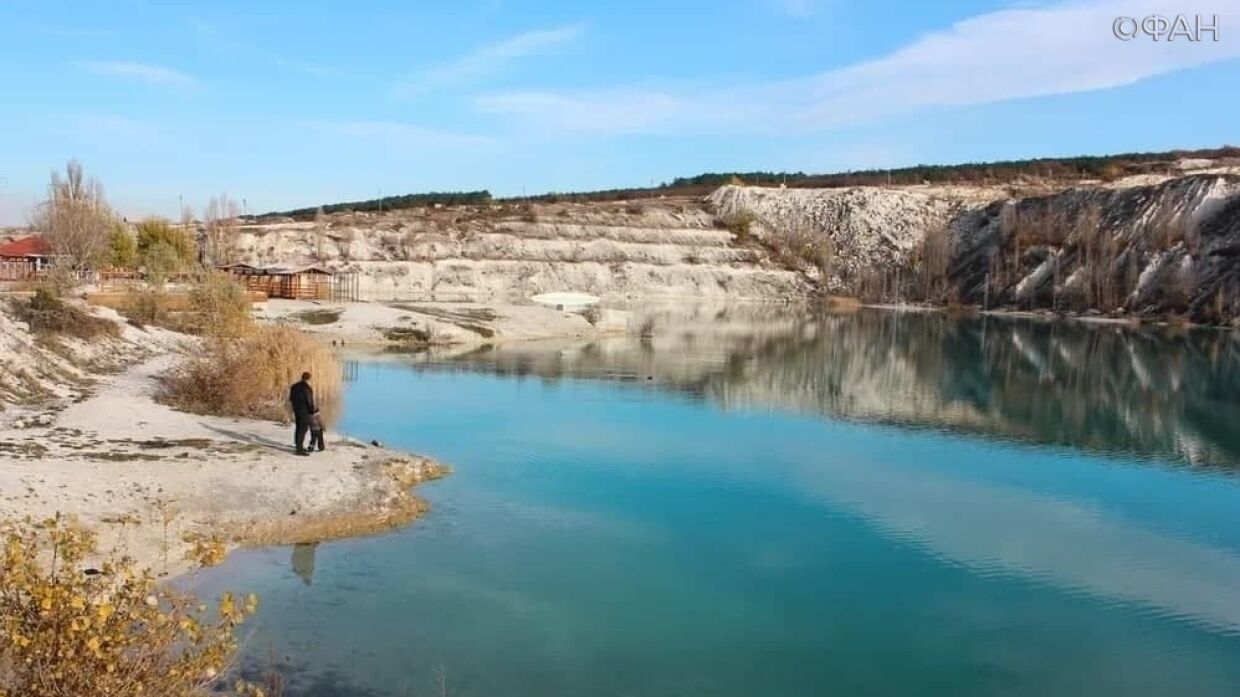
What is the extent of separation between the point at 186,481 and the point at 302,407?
9.40 ft

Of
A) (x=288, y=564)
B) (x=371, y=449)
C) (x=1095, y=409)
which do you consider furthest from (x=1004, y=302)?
(x=288, y=564)

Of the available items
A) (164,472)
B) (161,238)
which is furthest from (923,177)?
(164,472)

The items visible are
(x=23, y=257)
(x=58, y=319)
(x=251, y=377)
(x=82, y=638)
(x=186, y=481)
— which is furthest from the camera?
(x=23, y=257)

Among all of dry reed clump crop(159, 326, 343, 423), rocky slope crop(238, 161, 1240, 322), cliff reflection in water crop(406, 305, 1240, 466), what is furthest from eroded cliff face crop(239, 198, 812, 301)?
dry reed clump crop(159, 326, 343, 423)

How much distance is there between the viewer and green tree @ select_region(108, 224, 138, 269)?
7150 cm

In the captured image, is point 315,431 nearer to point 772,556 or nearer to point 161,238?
point 772,556

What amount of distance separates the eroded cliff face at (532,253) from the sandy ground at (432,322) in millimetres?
18903

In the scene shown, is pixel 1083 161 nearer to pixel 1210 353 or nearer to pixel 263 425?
pixel 1210 353

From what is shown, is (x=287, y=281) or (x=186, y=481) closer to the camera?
(x=186, y=481)

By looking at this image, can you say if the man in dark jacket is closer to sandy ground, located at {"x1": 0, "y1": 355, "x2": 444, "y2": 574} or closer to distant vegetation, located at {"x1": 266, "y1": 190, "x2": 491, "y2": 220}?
sandy ground, located at {"x1": 0, "y1": 355, "x2": 444, "y2": 574}

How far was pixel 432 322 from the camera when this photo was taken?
53.0 metres

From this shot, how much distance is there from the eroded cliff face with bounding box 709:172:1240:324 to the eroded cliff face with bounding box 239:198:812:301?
6.73 meters

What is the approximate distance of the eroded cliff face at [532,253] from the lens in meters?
86.1

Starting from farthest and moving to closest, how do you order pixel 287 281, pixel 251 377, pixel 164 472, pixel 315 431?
pixel 287 281, pixel 251 377, pixel 315 431, pixel 164 472
